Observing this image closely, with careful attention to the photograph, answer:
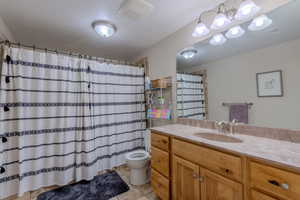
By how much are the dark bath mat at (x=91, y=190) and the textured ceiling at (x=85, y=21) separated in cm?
229

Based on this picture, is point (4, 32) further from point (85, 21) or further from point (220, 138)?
point (220, 138)

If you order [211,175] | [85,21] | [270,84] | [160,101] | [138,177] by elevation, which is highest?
[85,21]

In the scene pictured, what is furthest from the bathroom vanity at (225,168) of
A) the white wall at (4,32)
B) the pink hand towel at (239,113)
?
the white wall at (4,32)

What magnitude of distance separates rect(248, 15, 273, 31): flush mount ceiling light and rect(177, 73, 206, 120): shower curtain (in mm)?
710

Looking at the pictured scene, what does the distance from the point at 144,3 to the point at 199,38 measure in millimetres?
804

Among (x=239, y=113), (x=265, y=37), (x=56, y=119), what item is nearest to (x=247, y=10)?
(x=265, y=37)

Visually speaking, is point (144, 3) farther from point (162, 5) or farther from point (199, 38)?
point (199, 38)

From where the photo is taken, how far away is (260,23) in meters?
1.23

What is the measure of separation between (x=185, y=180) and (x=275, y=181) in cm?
70

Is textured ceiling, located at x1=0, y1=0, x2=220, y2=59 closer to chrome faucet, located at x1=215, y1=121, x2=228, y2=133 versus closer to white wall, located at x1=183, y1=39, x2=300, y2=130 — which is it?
white wall, located at x1=183, y1=39, x2=300, y2=130

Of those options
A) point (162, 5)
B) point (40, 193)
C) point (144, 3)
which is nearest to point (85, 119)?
point (40, 193)

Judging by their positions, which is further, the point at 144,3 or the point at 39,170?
the point at 39,170

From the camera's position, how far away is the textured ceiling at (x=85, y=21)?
1.49 metres

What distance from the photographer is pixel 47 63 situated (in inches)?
72.1
